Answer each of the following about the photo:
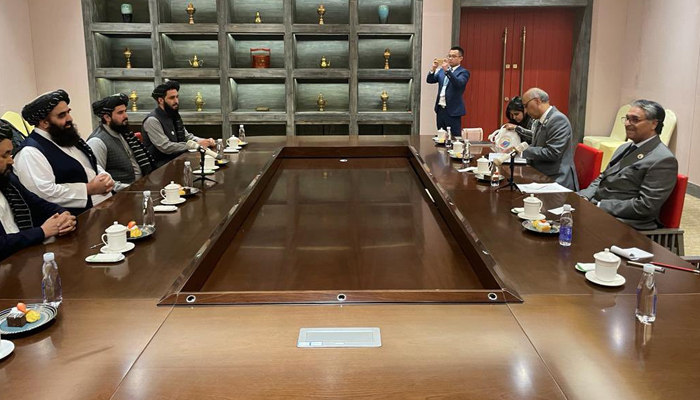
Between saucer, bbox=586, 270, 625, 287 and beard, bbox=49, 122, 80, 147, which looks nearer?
saucer, bbox=586, 270, 625, 287

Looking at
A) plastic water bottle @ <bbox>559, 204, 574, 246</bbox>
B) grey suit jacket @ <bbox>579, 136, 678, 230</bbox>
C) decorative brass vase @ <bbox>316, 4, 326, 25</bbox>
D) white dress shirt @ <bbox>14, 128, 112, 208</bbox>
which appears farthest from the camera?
decorative brass vase @ <bbox>316, 4, 326, 25</bbox>

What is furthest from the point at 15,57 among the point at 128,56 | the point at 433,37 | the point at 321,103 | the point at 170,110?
the point at 433,37

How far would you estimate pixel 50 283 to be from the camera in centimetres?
151

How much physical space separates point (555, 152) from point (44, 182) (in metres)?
2.97

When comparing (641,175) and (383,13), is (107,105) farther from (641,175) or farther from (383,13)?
(383,13)

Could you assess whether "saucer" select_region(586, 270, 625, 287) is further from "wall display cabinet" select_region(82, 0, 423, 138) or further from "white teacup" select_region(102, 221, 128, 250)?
"wall display cabinet" select_region(82, 0, 423, 138)

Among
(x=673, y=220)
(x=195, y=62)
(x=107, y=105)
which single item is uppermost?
(x=195, y=62)

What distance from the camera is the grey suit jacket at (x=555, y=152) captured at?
3842mm

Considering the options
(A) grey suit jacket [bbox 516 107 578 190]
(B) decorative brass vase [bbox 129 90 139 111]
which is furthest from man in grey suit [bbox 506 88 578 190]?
(B) decorative brass vase [bbox 129 90 139 111]

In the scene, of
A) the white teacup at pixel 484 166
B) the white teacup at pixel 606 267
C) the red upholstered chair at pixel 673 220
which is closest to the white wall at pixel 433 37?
the white teacup at pixel 484 166

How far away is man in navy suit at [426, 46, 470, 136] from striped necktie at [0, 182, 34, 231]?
4.79 m

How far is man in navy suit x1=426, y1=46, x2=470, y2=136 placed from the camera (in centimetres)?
643

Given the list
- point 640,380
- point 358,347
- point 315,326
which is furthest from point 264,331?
point 640,380

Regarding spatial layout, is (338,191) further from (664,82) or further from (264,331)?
(664,82)
